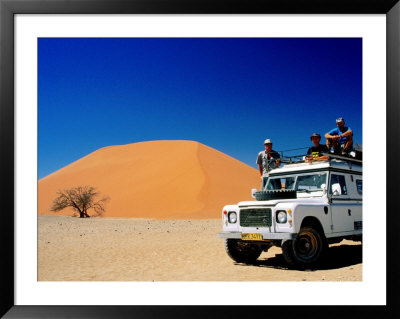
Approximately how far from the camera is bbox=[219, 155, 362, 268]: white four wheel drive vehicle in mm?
7504

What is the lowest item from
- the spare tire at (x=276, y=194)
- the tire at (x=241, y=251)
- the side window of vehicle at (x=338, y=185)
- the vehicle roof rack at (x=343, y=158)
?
the tire at (x=241, y=251)

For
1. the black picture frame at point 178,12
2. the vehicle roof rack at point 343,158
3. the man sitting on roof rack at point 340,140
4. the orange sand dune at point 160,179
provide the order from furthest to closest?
the orange sand dune at point 160,179
the man sitting on roof rack at point 340,140
the vehicle roof rack at point 343,158
the black picture frame at point 178,12

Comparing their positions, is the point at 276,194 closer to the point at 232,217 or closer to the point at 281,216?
the point at 281,216

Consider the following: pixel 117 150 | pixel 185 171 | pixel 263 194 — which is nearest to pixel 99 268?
pixel 263 194

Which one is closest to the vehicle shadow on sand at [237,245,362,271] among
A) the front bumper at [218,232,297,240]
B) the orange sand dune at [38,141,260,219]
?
the front bumper at [218,232,297,240]

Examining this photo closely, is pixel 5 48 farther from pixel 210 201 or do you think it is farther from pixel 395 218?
pixel 210 201

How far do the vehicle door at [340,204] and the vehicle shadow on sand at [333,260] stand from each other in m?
0.75

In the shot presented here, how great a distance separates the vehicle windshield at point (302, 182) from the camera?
8500 millimetres

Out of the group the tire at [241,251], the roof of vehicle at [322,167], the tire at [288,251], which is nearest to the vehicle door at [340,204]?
the roof of vehicle at [322,167]

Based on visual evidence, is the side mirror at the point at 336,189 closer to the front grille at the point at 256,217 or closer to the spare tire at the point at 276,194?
the spare tire at the point at 276,194

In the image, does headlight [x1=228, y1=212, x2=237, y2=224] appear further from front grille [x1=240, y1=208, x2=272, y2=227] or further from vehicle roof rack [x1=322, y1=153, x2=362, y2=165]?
vehicle roof rack [x1=322, y1=153, x2=362, y2=165]

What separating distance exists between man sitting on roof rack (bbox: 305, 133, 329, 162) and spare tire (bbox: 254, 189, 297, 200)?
41.3 inches

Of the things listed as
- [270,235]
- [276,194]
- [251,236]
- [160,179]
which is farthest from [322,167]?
[160,179]

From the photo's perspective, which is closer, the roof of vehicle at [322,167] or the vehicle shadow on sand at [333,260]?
the vehicle shadow on sand at [333,260]
